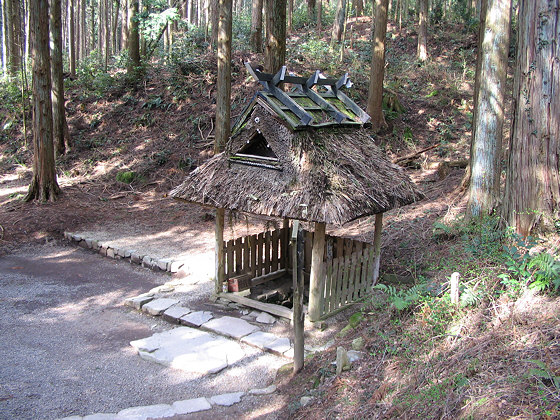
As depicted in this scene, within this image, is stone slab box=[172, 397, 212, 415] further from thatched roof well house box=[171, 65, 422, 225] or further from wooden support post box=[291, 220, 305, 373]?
thatched roof well house box=[171, 65, 422, 225]

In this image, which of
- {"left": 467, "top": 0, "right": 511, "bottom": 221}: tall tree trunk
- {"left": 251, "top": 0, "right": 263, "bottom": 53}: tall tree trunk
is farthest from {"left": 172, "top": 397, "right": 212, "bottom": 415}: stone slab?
{"left": 251, "top": 0, "right": 263, "bottom": 53}: tall tree trunk

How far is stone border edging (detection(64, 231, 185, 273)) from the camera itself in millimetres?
10141

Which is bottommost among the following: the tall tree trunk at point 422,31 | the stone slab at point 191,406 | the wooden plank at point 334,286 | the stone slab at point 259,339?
the stone slab at point 191,406

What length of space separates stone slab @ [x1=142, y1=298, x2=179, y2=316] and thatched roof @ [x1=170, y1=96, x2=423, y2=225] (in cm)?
192

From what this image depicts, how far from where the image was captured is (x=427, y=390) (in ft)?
13.2

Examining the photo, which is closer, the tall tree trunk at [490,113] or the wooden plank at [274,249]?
the tall tree trunk at [490,113]

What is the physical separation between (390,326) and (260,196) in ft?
8.78

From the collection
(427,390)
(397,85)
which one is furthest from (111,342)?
(397,85)

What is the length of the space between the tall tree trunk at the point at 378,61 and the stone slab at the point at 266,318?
9.53 metres

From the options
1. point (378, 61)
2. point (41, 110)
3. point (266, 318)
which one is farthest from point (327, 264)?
point (378, 61)

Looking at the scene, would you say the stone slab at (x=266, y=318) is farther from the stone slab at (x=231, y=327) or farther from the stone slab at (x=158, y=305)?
the stone slab at (x=158, y=305)

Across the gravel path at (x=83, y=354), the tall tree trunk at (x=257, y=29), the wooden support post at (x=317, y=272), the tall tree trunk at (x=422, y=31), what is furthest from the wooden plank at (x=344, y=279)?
the tall tree trunk at (x=422, y=31)

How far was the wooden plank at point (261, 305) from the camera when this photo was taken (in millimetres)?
7398

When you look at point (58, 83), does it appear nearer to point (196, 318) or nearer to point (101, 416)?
point (196, 318)
